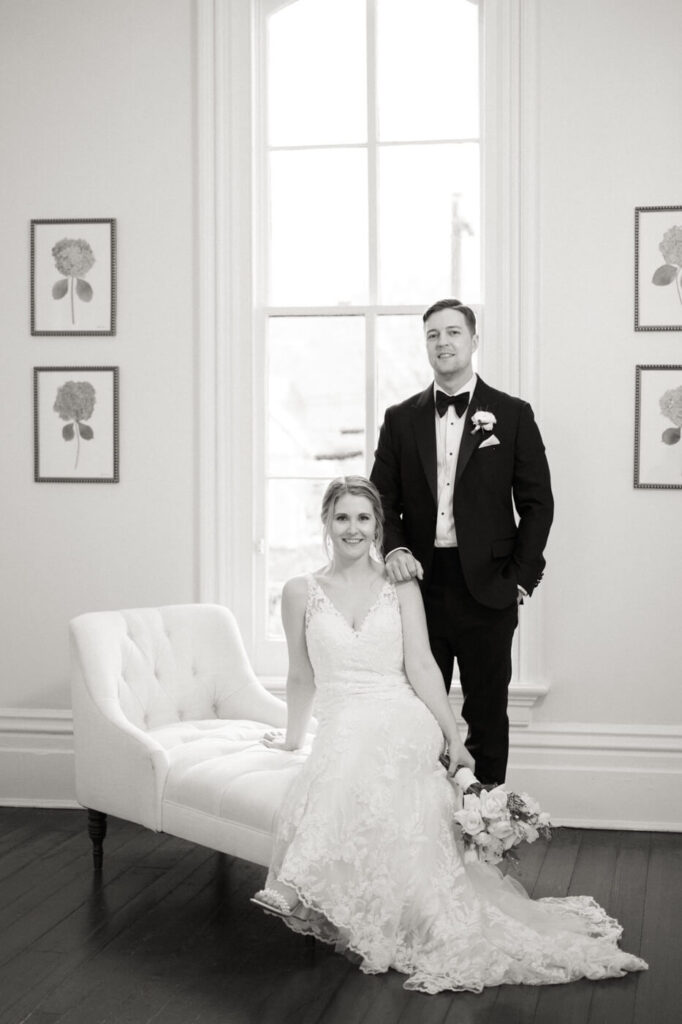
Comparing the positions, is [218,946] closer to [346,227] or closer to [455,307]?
[455,307]

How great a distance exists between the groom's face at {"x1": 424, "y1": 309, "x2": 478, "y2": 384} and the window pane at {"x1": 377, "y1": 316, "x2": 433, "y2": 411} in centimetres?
105

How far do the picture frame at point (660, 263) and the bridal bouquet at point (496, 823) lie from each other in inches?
84.9

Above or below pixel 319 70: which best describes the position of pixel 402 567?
below

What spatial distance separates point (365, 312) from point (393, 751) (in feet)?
6.96

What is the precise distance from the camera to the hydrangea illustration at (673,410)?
439cm

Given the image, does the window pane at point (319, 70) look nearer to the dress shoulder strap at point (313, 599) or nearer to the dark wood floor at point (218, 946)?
the dress shoulder strap at point (313, 599)

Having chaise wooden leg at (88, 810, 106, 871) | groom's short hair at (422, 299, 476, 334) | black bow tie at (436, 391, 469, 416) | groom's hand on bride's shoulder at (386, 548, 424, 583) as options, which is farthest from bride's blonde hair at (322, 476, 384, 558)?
chaise wooden leg at (88, 810, 106, 871)

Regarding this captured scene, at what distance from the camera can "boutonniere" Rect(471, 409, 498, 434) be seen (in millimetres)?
3592

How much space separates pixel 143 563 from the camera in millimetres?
4734

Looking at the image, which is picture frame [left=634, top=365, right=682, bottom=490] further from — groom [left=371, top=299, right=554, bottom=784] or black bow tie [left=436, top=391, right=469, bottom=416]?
black bow tie [left=436, top=391, right=469, bottom=416]

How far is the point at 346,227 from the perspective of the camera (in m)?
4.75

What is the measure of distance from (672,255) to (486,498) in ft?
4.74

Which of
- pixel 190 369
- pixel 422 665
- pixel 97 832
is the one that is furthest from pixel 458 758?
pixel 190 369

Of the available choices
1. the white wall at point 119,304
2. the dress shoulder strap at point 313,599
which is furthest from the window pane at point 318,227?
the dress shoulder strap at point 313,599
